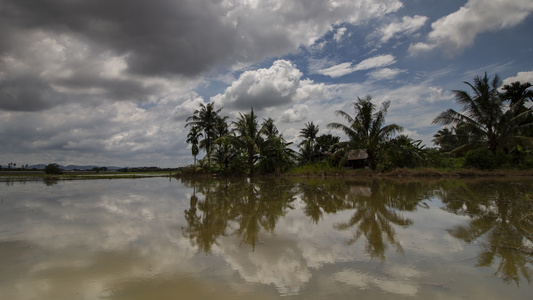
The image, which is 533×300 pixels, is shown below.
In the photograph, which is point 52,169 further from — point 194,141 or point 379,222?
point 379,222

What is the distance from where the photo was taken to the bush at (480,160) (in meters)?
17.0

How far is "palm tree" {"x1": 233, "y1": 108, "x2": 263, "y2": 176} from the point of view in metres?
22.6

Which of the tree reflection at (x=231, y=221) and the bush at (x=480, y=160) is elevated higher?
the bush at (x=480, y=160)

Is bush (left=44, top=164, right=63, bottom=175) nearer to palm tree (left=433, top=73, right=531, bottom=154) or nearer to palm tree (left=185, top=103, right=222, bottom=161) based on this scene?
palm tree (left=185, top=103, right=222, bottom=161)

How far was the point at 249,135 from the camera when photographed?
22859mm

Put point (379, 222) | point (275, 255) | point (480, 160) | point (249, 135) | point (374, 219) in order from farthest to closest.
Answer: point (249, 135), point (480, 160), point (374, 219), point (379, 222), point (275, 255)

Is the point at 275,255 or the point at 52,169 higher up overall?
the point at 52,169

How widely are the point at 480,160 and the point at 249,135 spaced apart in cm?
1630

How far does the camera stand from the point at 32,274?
8.89 ft

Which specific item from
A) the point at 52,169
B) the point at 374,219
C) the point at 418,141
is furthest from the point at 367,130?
the point at 52,169

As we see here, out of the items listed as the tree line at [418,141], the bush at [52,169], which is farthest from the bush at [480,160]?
the bush at [52,169]

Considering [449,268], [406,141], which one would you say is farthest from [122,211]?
[406,141]

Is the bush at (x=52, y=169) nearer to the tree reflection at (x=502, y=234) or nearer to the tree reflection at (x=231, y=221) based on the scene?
the tree reflection at (x=231, y=221)

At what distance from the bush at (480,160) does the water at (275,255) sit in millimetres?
14252
